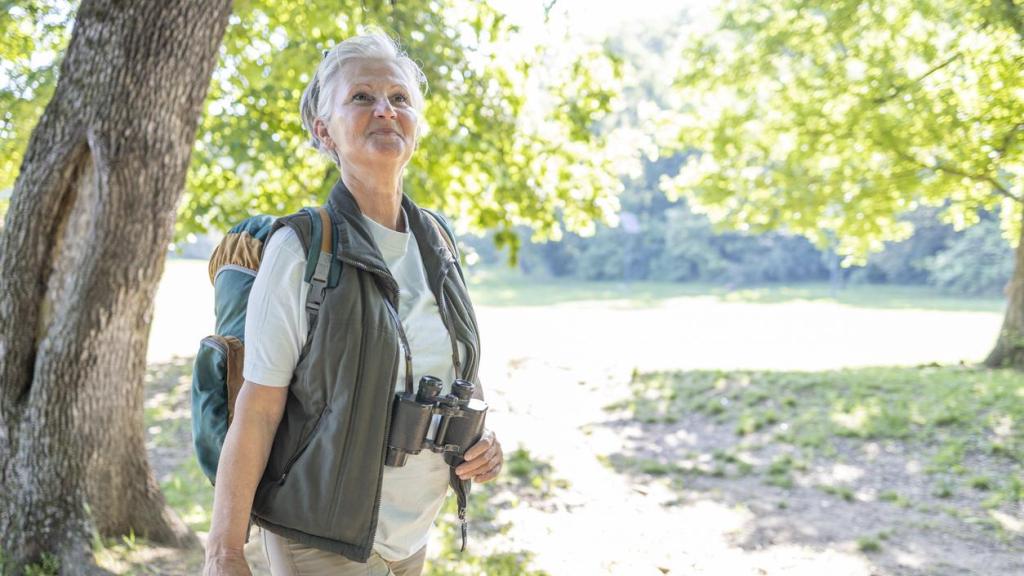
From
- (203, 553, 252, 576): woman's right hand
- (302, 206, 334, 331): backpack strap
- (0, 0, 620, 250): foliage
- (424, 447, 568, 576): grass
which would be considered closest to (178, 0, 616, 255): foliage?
(0, 0, 620, 250): foliage

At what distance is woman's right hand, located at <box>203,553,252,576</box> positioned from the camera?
1.70 meters

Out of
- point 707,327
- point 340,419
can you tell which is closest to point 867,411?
point 340,419

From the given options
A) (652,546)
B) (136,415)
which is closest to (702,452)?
(652,546)

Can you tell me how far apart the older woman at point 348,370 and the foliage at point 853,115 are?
26.5ft

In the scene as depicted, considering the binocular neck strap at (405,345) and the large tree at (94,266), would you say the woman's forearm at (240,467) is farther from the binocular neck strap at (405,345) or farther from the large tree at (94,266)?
the large tree at (94,266)

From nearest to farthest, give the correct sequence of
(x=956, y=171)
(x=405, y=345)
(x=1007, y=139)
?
(x=405, y=345)
(x=1007, y=139)
(x=956, y=171)

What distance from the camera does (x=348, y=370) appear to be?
5.84 feet

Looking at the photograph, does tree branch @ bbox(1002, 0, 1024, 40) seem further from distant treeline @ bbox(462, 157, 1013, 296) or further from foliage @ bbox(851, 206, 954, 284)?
foliage @ bbox(851, 206, 954, 284)

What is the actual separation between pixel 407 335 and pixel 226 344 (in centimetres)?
39

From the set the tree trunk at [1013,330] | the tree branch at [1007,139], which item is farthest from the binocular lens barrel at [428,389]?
the tree trunk at [1013,330]

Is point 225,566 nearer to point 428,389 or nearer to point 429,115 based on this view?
point 428,389

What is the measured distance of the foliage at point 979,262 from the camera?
39.6m

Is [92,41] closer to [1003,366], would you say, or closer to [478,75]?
[478,75]

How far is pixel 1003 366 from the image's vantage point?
12.0 m
